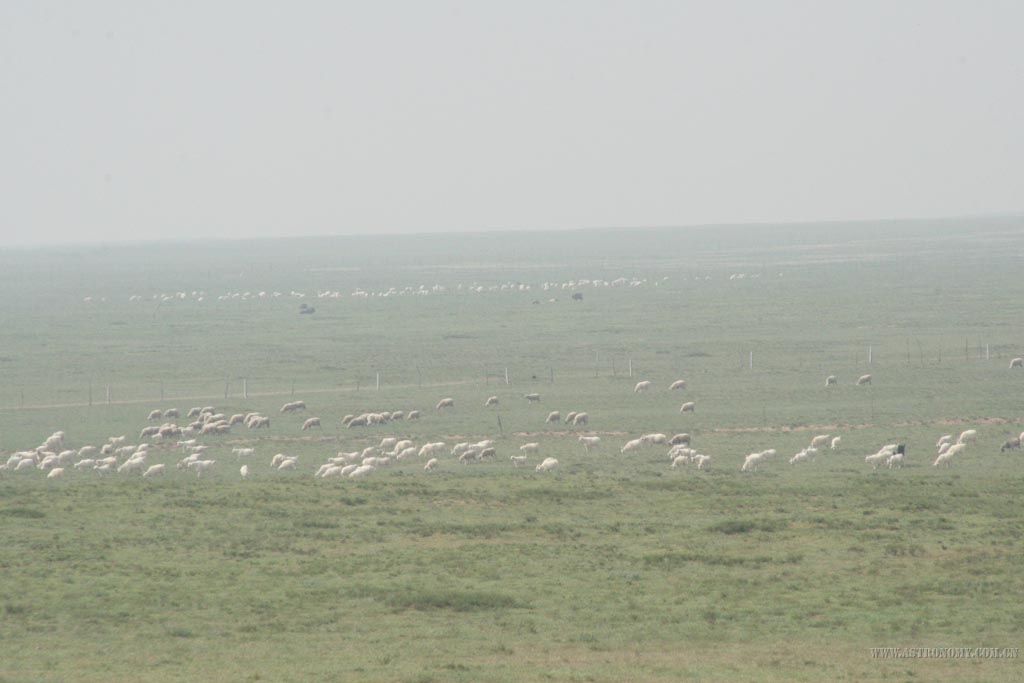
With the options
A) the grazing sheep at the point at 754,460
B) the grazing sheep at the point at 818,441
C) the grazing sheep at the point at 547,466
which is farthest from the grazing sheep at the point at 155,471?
the grazing sheep at the point at 818,441

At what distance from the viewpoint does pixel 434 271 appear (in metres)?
170

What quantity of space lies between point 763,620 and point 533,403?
29282 mm

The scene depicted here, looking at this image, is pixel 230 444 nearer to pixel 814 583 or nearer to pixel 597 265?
pixel 814 583

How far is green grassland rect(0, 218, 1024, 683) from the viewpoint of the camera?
19859 millimetres

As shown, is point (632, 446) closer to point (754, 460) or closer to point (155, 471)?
point (754, 460)

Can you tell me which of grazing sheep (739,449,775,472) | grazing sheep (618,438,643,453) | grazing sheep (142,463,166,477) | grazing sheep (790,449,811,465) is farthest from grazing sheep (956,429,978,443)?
grazing sheep (142,463,166,477)

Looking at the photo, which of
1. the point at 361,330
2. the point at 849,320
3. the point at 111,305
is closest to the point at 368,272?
the point at 111,305

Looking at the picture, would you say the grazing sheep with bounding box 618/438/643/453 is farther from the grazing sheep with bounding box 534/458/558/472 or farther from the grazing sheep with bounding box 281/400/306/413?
the grazing sheep with bounding box 281/400/306/413

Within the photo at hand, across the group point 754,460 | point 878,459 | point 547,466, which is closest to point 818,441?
point 878,459

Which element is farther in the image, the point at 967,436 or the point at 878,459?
the point at 967,436

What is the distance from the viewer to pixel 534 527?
28.6 meters

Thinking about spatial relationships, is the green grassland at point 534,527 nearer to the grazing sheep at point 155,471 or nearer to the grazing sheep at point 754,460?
the grazing sheep at point 754,460

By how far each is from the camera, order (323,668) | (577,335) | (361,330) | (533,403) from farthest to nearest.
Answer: (361,330)
(577,335)
(533,403)
(323,668)

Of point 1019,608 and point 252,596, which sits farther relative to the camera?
point 252,596
